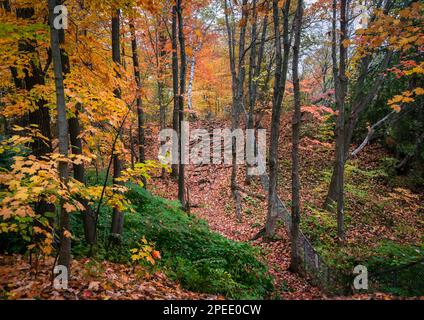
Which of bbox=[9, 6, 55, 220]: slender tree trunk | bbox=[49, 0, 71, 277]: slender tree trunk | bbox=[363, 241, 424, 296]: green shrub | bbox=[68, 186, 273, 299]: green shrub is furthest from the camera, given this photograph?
bbox=[363, 241, 424, 296]: green shrub

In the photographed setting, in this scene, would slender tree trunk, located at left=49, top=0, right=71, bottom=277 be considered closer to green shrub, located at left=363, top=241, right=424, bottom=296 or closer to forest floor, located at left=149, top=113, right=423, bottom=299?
forest floor, located at left=149, top=113, right=423, bottom=299

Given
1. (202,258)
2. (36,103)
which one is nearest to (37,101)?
(36,103)

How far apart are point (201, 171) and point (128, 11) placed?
14293 mm

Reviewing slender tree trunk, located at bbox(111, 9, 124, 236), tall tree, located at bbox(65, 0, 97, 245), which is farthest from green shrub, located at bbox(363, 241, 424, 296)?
tall tree, located at bbox(65, 0, 97, 245)

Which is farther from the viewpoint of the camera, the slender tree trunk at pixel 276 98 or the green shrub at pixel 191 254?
the slender tree trunk at pixel 276 98

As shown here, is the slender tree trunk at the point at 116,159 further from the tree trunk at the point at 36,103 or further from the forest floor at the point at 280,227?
the tree trunk at the point at 36,103

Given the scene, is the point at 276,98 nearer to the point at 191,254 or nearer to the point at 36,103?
the point at 191,254

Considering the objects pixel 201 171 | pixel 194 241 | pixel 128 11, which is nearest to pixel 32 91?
pixel 128 11

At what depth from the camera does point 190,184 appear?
18125mm

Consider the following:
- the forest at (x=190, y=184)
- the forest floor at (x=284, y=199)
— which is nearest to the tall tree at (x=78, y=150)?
the forest at (x=190, y=184)

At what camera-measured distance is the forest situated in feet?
14.9

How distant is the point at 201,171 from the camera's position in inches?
769

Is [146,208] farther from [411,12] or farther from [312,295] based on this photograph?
[411,12]

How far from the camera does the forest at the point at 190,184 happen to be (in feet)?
14.9
